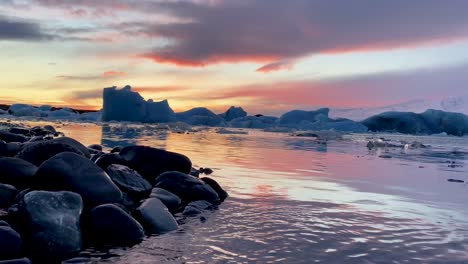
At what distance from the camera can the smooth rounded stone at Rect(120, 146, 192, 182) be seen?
22.8 feet

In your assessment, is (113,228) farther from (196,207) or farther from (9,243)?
(196,207)

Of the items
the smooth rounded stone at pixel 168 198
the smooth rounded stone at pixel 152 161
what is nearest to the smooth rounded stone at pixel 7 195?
the smooth rounded stone at pixel 168 198

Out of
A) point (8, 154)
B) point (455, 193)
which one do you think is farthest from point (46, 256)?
point (455, 193)

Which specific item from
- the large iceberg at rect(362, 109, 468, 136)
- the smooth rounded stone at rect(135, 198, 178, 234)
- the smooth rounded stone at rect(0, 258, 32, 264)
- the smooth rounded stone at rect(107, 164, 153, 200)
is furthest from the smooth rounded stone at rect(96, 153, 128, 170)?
the large iceberg at rect(362, 109, 468, 136)

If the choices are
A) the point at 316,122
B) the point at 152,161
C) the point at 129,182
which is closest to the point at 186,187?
the point at 129,182

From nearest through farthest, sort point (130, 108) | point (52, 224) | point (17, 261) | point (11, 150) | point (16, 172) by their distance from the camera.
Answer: point (17, 261)
point (52, 224)
point (16, 172)
point (11, 150)
point (130, 108)

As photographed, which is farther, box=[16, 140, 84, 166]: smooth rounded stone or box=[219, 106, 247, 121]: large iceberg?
box=[219, 106, 247, 121]: large iceberg

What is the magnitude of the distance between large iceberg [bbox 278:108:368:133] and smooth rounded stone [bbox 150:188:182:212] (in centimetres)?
4138

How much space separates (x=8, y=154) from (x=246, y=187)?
395 cm

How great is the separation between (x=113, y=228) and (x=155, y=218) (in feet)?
1.81

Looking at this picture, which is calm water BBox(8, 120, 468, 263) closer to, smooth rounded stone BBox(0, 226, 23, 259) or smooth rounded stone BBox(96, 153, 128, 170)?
smooth rounded stone BBox(0, 226, 23, 259)

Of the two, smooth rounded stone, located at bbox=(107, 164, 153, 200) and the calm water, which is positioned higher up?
smooth rounded stone, located at bbox=(107, 164, 153, 200)

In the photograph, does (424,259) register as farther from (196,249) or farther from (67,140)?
(67,140)

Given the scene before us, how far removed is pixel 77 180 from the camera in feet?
16.0
